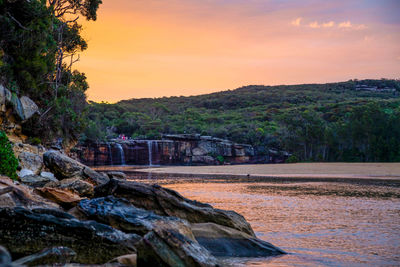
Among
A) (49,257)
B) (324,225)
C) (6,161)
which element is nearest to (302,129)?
(324,225)

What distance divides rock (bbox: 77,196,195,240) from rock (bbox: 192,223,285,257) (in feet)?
3.63

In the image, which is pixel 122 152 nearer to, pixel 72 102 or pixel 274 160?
pixel 274 160

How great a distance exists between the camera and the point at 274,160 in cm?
6969

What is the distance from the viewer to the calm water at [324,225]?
912 cm

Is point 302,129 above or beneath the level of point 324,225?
above

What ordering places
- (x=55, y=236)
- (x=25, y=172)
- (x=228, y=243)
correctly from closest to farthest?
(x=55, y=236), (x=228, y=243), (x=25, y=172)

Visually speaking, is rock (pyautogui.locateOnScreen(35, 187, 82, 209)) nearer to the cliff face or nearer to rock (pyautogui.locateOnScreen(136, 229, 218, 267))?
rock (pyautogui.locateOnScreen(136, 229, 218, 267))

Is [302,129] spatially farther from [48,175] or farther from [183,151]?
[48,175]

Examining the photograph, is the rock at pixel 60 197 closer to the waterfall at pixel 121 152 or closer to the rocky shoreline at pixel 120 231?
the rocky shoreline at pixel 120 231

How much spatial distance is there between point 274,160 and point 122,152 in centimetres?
2548

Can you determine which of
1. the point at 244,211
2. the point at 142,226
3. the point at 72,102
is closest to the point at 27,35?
the point at 72,102

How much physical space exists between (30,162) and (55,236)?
1241cm

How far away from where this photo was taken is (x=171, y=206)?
10.9m

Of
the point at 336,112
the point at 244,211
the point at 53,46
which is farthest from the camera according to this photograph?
the point at 336,112
